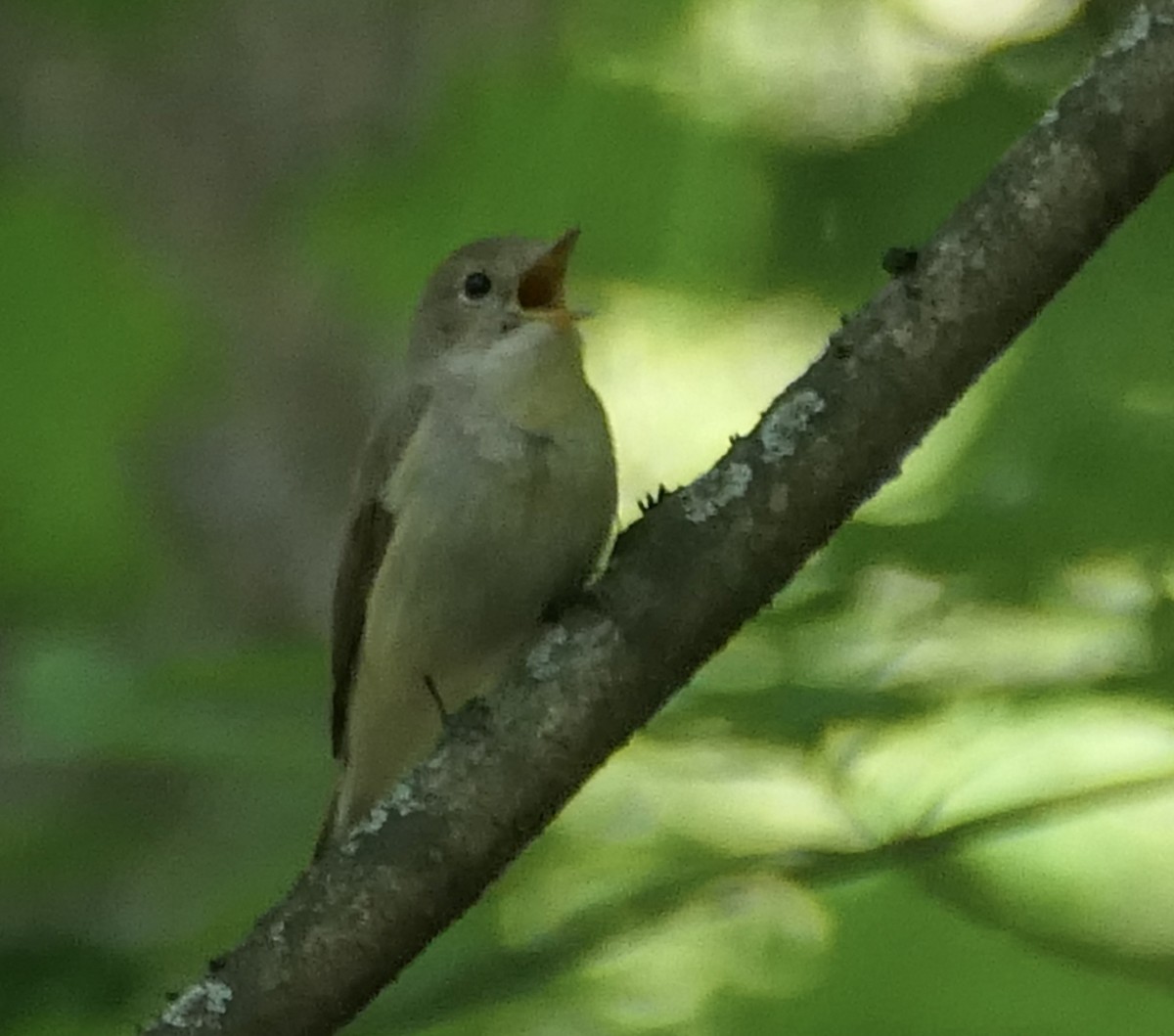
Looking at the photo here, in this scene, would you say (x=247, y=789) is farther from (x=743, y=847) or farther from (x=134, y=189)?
(x=134, y=189)

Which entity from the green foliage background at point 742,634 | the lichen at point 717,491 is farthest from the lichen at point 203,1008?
the lichen at point 717,491

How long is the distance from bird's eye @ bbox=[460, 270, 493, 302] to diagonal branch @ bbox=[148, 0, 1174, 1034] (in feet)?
4.35

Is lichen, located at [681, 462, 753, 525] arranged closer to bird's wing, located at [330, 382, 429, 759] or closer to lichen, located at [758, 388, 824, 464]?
lichen, located at [758, 388, 824, 464]

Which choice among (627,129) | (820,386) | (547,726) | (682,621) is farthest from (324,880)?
(627,129)

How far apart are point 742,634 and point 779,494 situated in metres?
0.29

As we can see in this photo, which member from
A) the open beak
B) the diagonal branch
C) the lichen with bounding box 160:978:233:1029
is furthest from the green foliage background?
the lichen with bounding box 160:978:233:1029

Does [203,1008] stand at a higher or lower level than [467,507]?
lower

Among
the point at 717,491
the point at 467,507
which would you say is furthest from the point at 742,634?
the point at 467,507

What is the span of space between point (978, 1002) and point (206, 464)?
9.45ft

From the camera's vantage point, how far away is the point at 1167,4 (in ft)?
7.32

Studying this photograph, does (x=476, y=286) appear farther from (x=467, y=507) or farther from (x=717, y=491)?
(x=717, y=491)

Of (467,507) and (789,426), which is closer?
(789,426)

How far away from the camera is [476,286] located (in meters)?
3.56

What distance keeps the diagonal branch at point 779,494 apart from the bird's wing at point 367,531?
122 centimetres
